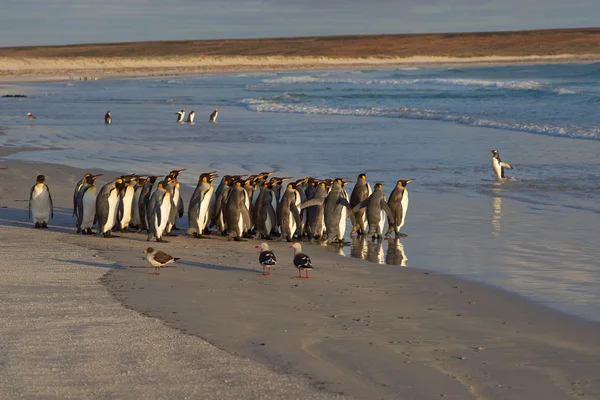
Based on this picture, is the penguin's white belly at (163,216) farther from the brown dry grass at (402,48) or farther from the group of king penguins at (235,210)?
the brown dry grass at (402,48)

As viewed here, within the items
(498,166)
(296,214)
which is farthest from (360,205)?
(498,166)

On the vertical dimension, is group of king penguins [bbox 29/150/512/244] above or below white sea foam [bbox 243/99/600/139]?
below

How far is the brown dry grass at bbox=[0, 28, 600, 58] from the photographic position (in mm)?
123438

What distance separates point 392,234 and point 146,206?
2.78 m

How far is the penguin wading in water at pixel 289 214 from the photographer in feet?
35.6

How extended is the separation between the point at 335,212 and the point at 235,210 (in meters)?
1.09

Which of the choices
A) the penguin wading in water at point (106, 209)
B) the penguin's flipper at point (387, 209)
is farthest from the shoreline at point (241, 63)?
the penguin's flipper at point (387, 209)

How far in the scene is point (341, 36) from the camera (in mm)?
175625

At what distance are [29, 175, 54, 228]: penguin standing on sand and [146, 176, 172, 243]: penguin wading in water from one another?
4.45ft

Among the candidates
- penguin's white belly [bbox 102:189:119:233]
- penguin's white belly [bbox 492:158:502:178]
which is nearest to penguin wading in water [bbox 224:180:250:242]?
penguin's white belly [bbox 102:189:119:233]

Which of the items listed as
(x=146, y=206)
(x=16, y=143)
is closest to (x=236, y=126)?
(x=16, y=143)

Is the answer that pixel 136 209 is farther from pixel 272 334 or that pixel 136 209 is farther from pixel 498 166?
pixel 498 166

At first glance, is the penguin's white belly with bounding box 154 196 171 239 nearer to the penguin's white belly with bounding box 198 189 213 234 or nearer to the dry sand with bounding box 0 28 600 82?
the penguin's white belly with bounding box 198 189 213 234

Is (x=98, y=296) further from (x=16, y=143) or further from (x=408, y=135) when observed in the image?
(x=408, y=135)
